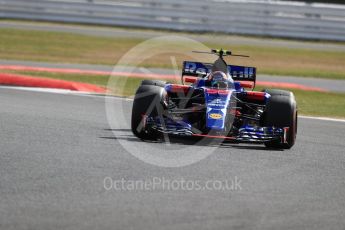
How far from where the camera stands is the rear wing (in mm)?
11094

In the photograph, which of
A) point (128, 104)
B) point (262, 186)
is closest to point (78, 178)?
point (262, 186)

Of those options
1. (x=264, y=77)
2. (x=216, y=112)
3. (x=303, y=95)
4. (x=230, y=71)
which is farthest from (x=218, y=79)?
(x=264, y=77)

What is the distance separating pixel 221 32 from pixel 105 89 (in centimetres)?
1145

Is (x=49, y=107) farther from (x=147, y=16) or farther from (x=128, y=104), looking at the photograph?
(x=147, y=16)

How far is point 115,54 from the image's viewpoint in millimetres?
23594

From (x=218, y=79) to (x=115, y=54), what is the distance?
43.4 feet

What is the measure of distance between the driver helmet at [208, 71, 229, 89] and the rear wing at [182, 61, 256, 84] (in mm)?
404

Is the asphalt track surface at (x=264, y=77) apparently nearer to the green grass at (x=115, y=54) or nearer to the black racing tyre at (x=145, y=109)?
the green grass at (x=115, y=54)

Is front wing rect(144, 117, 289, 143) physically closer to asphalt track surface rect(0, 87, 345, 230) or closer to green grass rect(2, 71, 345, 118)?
asphalt track surface rect(0, 87, 345, 230)

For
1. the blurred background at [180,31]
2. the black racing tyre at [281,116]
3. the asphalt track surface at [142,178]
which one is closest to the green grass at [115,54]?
the blurred background at [180,31]

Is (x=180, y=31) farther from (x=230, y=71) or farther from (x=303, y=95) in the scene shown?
(x=230, y=71)

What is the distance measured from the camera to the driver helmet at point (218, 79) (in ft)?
34.7

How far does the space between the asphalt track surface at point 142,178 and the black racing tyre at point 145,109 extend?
0.52ft

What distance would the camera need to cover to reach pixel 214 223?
6.03 m
